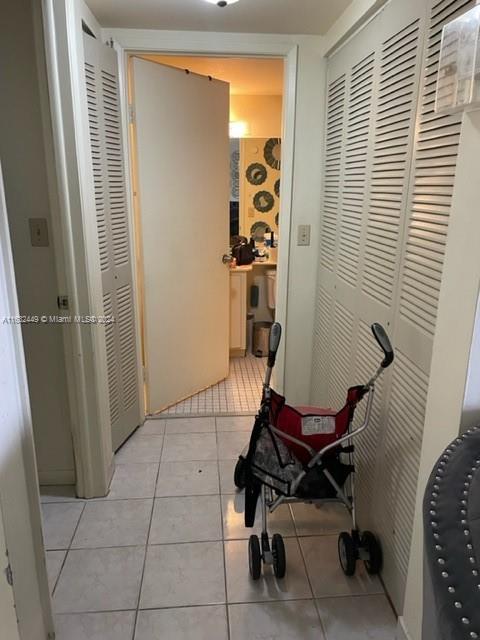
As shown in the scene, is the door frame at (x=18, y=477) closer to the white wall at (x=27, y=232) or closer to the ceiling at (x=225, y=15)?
the white wall at (x=27, y=232)

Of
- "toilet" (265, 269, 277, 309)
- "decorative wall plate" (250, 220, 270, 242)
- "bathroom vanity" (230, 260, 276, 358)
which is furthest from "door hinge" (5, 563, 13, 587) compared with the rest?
"decorative wall plate" (250, 220, 270, 242)

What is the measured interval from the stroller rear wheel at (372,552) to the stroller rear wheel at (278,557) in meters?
0.30

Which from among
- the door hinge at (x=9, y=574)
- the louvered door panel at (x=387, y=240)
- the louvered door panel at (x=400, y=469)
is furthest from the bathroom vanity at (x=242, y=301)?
the door hinge at (x=9, y=574)

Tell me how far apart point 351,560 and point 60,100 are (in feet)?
6.61

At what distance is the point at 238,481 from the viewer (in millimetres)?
2111

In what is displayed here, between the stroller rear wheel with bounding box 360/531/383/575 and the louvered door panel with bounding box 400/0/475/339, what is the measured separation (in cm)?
84

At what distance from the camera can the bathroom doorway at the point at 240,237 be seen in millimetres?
2721

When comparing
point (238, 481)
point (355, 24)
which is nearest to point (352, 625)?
point (238, 481)

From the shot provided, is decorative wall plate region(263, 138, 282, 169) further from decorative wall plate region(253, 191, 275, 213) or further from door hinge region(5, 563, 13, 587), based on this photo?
door hinge region(5, 563, 13, 587)

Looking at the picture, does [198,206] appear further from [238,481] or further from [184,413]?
[238,481]

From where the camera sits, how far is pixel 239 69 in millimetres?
3141

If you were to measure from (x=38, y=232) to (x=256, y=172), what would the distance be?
2.75 m

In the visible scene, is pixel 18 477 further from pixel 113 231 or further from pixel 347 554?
pixel 113 231

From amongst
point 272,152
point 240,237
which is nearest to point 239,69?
point 272,152
